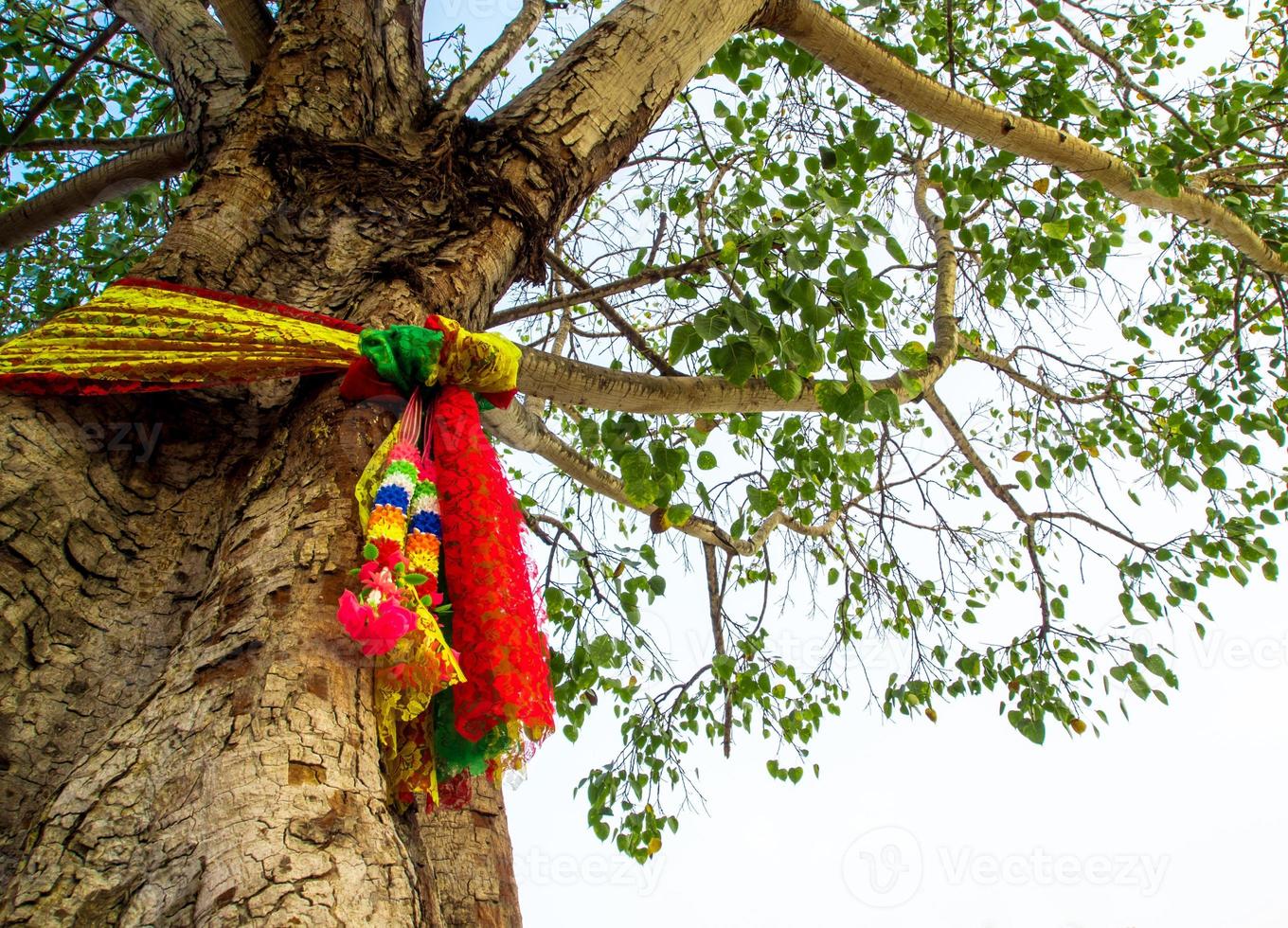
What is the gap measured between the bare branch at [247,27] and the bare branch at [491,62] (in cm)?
48

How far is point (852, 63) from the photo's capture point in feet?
8.28

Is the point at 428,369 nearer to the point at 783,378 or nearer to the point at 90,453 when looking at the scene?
the point at 90,453

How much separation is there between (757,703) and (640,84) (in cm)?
298

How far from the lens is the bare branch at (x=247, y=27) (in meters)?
2.18

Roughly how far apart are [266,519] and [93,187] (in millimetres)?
2143

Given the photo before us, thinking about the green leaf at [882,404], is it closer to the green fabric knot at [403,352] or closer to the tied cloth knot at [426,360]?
the tied cloth knot at [426,360]

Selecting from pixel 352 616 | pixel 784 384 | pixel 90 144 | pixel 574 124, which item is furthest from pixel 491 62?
pixel 352 616

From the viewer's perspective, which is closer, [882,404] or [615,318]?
[882,404]

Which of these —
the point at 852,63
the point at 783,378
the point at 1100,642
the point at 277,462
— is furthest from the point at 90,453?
the point at 1100,642

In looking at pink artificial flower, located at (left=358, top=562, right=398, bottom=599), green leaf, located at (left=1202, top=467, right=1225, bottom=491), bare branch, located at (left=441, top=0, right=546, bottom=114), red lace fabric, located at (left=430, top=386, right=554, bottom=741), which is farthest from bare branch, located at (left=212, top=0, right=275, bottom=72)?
green leaf, located at (left=1202, top=467, right=1225, bottom=491)

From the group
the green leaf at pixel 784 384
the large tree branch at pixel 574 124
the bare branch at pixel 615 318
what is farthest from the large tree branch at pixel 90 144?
the green leaf at pixel 784 384

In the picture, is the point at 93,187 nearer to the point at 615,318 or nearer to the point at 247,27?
the point at 247,27

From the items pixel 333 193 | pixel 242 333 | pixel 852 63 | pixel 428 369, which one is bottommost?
pixel 428 369

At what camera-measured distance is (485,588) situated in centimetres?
136
